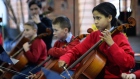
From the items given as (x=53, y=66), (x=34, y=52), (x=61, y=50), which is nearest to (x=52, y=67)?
(x=53, y=66)

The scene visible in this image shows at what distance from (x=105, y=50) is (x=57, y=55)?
59 centimetres

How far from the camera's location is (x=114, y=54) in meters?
1.75

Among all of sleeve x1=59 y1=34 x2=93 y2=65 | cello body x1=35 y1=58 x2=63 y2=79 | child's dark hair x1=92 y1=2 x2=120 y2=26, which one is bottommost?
cello body x1=35 y1=58 x2=63 y2=79

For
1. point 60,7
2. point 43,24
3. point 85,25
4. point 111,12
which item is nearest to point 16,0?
point 60,7

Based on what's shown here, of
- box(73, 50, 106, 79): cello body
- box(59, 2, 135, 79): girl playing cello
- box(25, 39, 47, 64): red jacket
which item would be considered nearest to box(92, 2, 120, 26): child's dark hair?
box(59, 2, 135, 79): girl playing cello

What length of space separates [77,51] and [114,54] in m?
0.41

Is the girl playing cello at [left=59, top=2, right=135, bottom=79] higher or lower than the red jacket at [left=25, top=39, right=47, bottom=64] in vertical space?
higher

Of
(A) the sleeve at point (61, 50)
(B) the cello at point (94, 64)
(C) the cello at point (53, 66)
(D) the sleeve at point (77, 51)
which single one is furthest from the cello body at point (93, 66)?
(A) the sleeve at point (61, 50)

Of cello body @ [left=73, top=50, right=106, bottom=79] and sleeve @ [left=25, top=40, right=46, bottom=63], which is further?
sleeve @ [left=25, top=40, right=46, bottom=63]

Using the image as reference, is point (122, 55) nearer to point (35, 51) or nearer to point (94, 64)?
point (94, 64)

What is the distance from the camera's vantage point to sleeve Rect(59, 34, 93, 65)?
2.06 m


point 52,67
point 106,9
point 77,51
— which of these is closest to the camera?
point 106,9

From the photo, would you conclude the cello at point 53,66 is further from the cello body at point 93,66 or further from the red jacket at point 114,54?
the cello body at point 93,66

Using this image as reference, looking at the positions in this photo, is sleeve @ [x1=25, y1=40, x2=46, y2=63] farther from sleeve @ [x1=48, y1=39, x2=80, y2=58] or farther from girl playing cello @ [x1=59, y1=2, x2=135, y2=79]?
girl playing cello @ [x1=59, y1=2, x2=135, y2=79]
